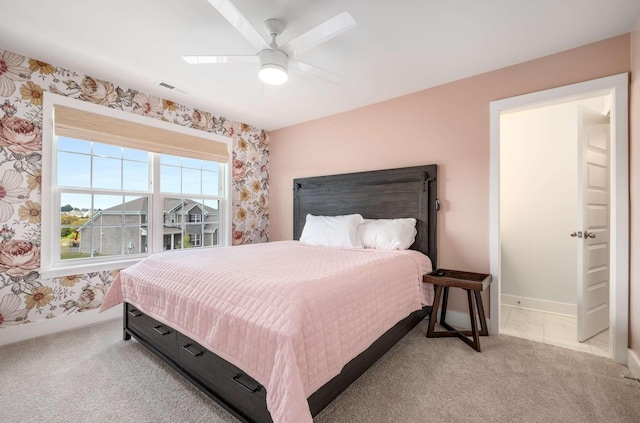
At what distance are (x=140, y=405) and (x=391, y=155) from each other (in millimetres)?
3058

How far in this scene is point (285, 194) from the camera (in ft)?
14.0

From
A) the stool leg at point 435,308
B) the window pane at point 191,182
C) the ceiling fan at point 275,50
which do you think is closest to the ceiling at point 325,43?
the ceiling fan at point 275,50

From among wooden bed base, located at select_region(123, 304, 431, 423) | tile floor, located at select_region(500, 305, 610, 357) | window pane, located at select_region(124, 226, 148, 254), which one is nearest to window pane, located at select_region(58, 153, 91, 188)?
window pane, located at select_region(124, 226, 148, 254)

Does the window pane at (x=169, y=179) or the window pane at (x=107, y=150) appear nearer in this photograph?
the window pane at (x=107, y=150)

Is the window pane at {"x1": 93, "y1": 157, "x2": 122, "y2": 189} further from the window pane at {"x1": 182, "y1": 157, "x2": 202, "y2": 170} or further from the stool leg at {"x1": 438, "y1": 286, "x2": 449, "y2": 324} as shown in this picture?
the stool leg at {"x1": 438, "y1": 286, "x2": 449, "y2": 324}

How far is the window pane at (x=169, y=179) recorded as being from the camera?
3287 millimetres

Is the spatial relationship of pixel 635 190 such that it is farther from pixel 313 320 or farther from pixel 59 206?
pixel 59 206

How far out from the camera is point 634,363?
5.95 feet

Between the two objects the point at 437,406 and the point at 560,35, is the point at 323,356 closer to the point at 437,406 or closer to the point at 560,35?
the point at 437,406

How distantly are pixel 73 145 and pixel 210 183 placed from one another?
1.48 metres

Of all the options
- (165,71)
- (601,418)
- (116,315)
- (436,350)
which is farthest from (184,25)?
(601,418)

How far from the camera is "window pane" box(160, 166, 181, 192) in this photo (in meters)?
3.29

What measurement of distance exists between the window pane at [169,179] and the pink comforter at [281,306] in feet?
4.46

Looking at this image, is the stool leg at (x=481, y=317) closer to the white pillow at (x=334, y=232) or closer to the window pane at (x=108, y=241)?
the white pillow at (x=334, y=232)
